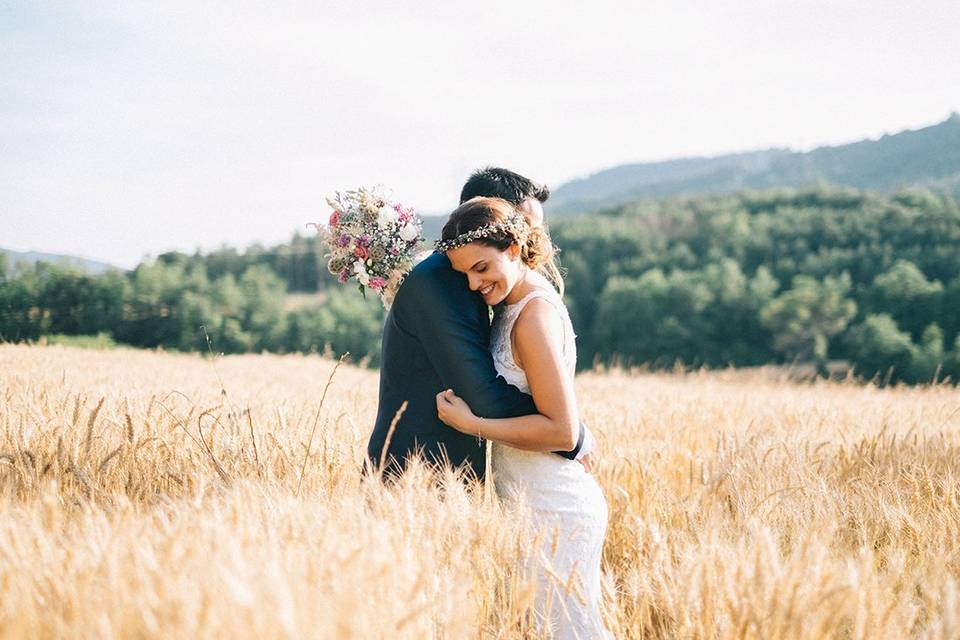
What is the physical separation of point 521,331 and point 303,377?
8.26 metres

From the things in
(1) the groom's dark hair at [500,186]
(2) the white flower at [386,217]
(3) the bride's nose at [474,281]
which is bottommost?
(3) the bride's nose at [474,281]

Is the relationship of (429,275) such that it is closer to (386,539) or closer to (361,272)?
(361,272)

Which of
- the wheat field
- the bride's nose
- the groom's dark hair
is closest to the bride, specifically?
the bride's nose

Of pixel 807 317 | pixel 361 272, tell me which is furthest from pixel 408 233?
pixel 807 317

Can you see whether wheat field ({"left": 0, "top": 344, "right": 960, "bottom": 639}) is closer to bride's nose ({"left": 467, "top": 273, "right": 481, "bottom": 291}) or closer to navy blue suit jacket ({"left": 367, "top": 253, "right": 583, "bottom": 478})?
navy blue suit jacket ({"left": 367, "top": 253, "right": 583, "bottom": 478})

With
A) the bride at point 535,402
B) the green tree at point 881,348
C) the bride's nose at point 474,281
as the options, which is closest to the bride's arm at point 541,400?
the bride at point 535,402

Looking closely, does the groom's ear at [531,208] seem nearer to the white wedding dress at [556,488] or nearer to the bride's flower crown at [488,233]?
the bride's flower crown at [488,233]

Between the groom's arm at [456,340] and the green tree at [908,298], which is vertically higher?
the groom's arm at [456,340]

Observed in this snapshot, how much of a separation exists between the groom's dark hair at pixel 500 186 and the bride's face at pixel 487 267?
0.95 metres

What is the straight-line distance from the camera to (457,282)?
2781 millimetres

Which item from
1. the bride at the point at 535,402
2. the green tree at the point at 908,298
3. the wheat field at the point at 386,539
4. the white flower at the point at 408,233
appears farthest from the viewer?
the green tree at the point at 908,298

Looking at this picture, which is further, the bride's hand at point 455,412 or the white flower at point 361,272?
the white flower at point 361,272

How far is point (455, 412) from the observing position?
8.92 ft

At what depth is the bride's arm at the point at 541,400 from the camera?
262cm
